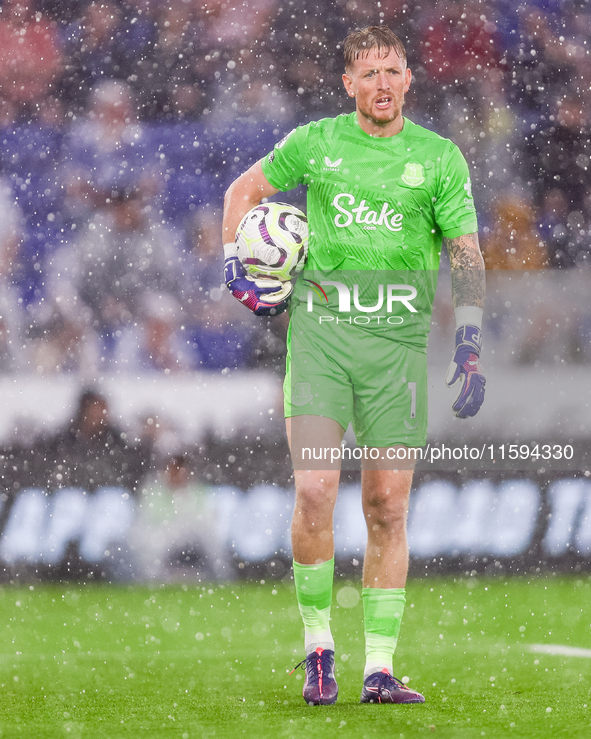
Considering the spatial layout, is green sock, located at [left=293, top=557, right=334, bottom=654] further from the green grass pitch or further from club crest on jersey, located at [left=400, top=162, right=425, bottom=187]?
club crest on jersey, located at [left=400, top=162, right=425, bottom=187]

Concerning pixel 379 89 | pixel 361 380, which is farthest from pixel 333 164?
pixel 361 380

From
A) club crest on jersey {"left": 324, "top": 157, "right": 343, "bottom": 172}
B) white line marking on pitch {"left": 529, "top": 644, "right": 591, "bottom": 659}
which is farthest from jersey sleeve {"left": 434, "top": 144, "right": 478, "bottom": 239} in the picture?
white line marking on pitch {"left": 529, "top": 644, "right": 591, "bottom": 659}

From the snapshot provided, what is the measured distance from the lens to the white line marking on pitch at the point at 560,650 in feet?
11.5

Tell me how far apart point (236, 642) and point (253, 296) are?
5.39ft

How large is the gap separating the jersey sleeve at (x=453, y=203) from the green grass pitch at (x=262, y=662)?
1.48 metres

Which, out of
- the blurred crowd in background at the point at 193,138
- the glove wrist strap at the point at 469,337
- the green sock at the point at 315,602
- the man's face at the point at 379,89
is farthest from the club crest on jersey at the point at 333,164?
the blurred crowd in background at the point at 193,138

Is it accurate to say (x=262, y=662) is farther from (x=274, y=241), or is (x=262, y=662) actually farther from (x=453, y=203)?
(x=453, y=203)

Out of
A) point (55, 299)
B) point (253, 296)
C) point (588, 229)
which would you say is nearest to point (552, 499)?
point (588, 229)

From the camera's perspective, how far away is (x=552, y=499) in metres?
5.21

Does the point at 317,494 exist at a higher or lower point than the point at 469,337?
lower

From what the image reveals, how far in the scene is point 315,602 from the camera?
2.81 meters

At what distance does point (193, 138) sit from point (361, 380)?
11.0ft

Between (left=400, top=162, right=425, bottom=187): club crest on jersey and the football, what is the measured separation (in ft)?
1.18

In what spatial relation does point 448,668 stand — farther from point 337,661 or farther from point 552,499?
point 552,499
